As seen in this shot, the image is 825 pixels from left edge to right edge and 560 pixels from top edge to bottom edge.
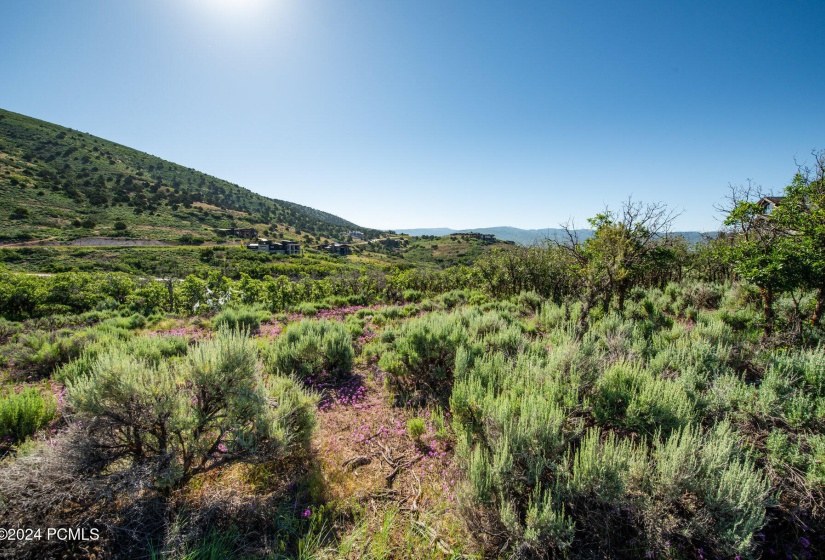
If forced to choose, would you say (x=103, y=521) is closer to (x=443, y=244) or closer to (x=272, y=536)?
(x=272, y=536)

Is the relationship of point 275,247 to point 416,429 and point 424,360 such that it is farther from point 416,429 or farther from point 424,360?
point 416,429

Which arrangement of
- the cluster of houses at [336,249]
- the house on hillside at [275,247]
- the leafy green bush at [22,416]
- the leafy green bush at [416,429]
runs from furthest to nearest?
the cluster of houses at [336,249] → the house on hillside at [275,247] → the leafy green bush at [416,429] → the leafy green bush at [22,416]

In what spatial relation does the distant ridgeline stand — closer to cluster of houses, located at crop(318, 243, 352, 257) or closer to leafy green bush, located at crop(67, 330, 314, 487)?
cluster of houses, located at crop(318, 243, 352, 257)

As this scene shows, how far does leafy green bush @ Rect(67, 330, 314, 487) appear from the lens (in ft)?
9.86

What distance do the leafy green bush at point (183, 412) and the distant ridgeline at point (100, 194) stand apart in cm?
7691

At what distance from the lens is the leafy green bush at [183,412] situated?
9.86 feet

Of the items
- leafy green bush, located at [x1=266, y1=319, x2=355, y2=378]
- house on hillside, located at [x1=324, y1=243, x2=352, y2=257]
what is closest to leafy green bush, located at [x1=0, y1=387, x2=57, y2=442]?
leafy green bush, located at [x1=266, y1=319, x2=355, y2=378]

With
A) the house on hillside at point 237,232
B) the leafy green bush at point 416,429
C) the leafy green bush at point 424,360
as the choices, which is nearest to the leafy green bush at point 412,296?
the leafy green bush at point 424,360

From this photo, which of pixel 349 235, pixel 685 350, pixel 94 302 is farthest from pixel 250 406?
pixel 349 235

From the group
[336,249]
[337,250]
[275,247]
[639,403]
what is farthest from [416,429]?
[336,249]

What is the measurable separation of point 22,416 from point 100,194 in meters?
106

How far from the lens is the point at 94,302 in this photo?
51.0 feet

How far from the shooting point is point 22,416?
393cm

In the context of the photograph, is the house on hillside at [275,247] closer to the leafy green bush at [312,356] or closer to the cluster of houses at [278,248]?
the cluster of houses at [278,248]
